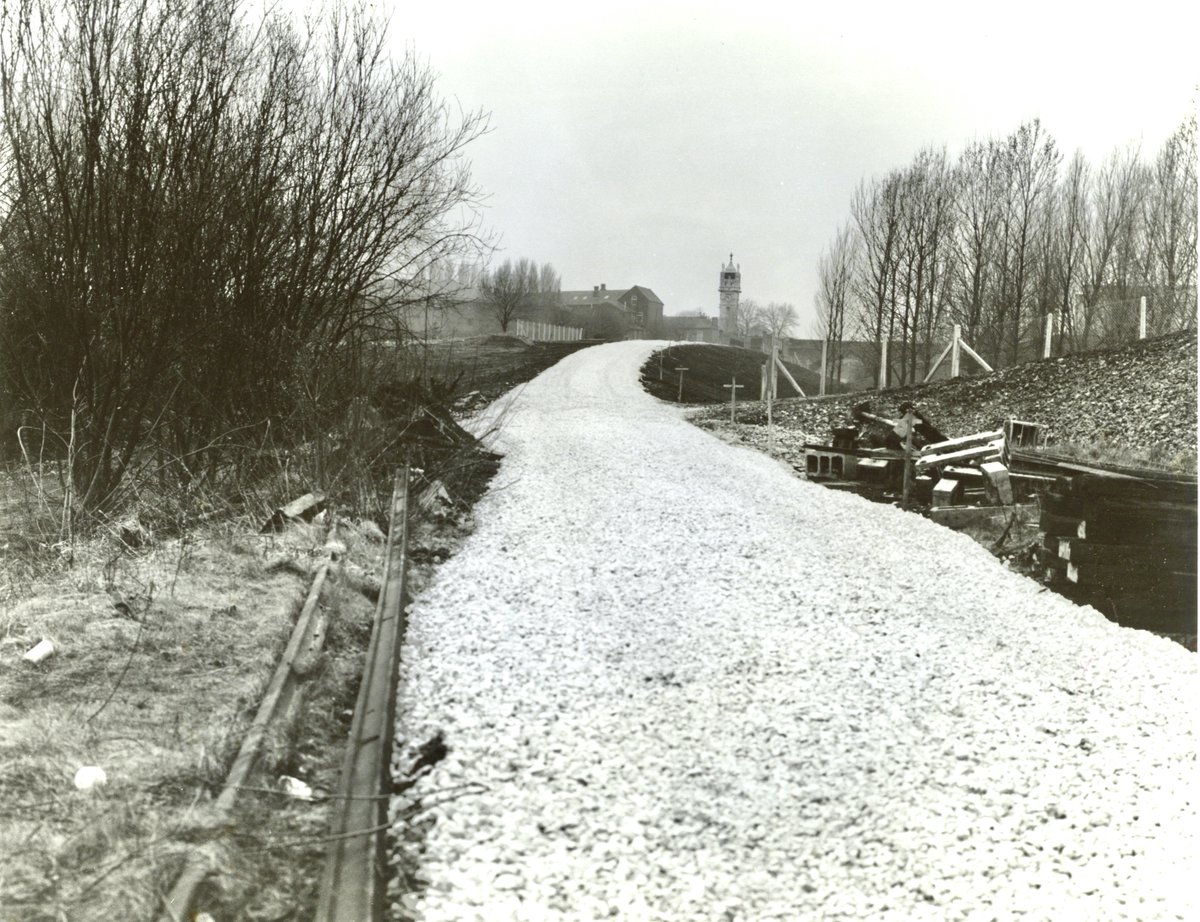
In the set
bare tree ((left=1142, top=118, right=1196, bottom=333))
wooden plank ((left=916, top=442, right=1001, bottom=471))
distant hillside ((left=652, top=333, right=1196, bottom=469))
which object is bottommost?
wooden plank ((left=916, top=442, right=1001, bottom=471))

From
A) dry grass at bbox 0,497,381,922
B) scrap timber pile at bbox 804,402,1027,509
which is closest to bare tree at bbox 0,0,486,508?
dry grass at bbox 0,497,381,922

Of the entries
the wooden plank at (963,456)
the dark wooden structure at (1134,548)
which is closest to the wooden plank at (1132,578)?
the dark wooden structure at (1134,548)

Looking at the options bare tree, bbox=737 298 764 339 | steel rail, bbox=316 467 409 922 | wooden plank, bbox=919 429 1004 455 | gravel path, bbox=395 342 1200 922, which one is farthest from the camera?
bare tree, bbox=737 298 764 339

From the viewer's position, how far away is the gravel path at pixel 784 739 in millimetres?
3033

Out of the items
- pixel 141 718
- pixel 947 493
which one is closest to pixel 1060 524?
pixel 947 493

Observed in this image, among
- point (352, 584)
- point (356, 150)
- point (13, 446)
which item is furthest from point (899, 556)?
point (13, 446)

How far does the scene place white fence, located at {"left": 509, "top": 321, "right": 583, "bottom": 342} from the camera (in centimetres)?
4994

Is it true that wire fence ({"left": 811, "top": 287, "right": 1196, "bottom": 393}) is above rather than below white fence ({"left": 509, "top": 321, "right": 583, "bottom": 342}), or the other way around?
below

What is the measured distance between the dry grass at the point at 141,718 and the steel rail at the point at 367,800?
0.44 ft

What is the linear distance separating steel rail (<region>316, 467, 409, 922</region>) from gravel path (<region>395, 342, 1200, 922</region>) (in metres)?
0.14

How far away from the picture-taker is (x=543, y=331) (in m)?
53.8

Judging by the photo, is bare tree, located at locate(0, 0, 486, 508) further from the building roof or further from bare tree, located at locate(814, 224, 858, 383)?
the building roof

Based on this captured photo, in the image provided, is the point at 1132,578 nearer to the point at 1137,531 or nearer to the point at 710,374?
the point at 1137,531

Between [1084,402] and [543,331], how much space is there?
136ft
